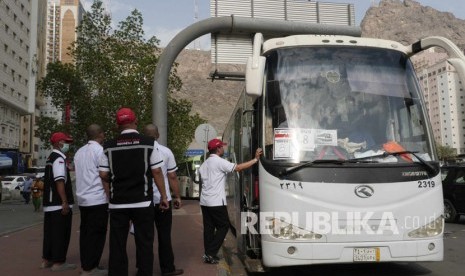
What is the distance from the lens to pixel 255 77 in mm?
5809

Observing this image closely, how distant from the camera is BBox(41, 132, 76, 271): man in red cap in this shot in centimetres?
674

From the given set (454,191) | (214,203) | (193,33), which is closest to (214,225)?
(214,203)

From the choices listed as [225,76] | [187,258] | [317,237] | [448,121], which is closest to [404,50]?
[317,237]

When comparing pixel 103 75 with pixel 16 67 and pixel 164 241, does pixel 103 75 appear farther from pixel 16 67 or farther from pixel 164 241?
pixel 16 67

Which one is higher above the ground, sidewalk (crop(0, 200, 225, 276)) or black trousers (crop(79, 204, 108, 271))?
black trousers (crop(79, 204, 108, 271))

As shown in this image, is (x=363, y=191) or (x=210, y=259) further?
(x=210, y=259)

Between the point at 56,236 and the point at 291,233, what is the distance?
3.26m

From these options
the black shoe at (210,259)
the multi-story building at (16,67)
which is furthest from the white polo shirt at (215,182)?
the multi-story building at (16,67)

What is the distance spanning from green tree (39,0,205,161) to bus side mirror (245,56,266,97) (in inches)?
654

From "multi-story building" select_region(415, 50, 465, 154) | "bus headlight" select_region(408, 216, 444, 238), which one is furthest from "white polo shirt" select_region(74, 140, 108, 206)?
"multi-story building" select_region(415, 50, 465, 154)

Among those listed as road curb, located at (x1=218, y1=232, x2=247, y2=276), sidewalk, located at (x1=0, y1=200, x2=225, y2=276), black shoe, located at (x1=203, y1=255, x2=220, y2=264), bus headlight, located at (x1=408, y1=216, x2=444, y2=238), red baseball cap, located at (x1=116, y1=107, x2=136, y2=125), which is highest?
red baseball cap, located at (x1=116, y1=107, x2=136, y2=125)

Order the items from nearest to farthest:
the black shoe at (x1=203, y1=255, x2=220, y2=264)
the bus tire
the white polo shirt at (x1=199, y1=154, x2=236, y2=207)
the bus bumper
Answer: the bus bumper, the black shoe at (x1=203, y1=255, x2=220, y2=264), the white polo shirt at (x1=199, y1=154, x2=236, y2=207), the bus tire

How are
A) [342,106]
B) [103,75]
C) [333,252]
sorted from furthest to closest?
[103,75], [342,106], [333,252]

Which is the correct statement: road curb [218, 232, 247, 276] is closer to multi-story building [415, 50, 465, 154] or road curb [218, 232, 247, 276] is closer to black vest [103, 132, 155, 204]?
black vest [103, 132, 155, 204]
